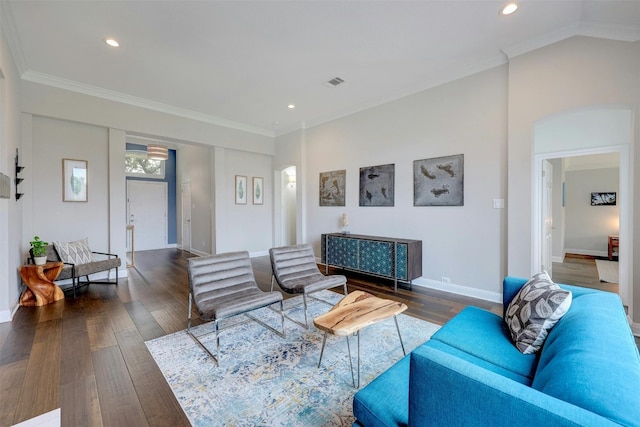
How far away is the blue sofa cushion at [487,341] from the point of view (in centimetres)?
154

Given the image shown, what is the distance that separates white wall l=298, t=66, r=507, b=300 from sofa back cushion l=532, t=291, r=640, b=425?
236 centimetres

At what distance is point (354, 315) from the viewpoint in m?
2.10

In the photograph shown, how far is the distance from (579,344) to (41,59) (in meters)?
5.91

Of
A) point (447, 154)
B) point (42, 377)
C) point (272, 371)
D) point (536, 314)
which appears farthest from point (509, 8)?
point (42, 377)

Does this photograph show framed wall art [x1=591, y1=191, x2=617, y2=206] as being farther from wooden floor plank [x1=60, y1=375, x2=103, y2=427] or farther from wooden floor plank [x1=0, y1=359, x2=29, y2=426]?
wooden floor plank [x1=0, y1=359, x2=29, y2=426]

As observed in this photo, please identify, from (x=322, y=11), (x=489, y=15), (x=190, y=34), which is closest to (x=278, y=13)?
(x=322, y=11)

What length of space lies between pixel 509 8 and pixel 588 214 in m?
7.07

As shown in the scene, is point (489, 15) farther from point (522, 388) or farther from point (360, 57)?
point (522, 388)

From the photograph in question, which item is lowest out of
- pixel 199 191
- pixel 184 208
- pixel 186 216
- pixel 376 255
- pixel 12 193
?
pixel 376 255

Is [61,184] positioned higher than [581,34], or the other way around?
[581,34]

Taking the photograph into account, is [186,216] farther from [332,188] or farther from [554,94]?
[554,94]

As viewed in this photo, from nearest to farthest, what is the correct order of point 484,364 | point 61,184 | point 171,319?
1. point 484,364
2. point 171,319
3. point 61,184

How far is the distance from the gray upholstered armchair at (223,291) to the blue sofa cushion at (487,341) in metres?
1.54

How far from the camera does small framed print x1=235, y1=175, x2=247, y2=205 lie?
21.7 ft
